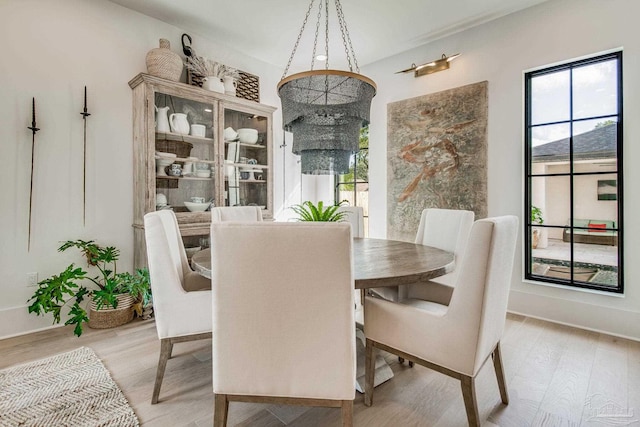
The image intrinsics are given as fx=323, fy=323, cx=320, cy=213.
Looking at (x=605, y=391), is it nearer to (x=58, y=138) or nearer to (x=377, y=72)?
(x=377, y=72)

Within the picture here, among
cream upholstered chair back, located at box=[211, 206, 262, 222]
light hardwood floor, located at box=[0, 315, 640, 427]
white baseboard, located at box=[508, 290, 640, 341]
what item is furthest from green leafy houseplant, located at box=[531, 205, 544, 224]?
cream upholstered chair back, located at box=[211, 206, 262, 222]

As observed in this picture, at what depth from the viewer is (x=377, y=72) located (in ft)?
13.1

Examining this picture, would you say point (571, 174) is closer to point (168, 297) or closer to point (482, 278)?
point (482, 278)

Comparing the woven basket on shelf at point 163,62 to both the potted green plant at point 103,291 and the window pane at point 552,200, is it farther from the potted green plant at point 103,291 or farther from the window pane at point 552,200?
the window pane at point 552,200

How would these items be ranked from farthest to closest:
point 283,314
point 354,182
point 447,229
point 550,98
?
point 354,182 → point 550,98 → point 447,229 → point 283,314

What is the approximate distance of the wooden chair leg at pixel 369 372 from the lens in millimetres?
1561

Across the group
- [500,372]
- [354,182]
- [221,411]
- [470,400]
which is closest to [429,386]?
[500,372]

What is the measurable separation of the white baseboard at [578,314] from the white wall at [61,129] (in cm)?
362

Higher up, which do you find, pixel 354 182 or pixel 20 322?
pixel 354 182

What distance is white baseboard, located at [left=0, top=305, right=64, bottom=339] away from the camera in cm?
239

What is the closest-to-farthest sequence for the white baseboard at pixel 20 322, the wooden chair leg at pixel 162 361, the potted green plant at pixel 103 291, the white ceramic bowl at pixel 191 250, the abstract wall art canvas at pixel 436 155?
the wooden chair leg at pixel 162 361, the white baseboard at pixel 20 322, the potted green plant at pixel 103 291, the white ceramic bowl at pixel 191 250, the abstract wall art canvas at pixel 436 155

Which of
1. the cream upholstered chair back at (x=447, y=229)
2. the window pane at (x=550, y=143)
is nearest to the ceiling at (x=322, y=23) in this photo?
the window pane at (x=550, y=143)

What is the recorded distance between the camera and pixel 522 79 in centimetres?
292

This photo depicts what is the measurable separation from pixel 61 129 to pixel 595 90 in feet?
14.2
